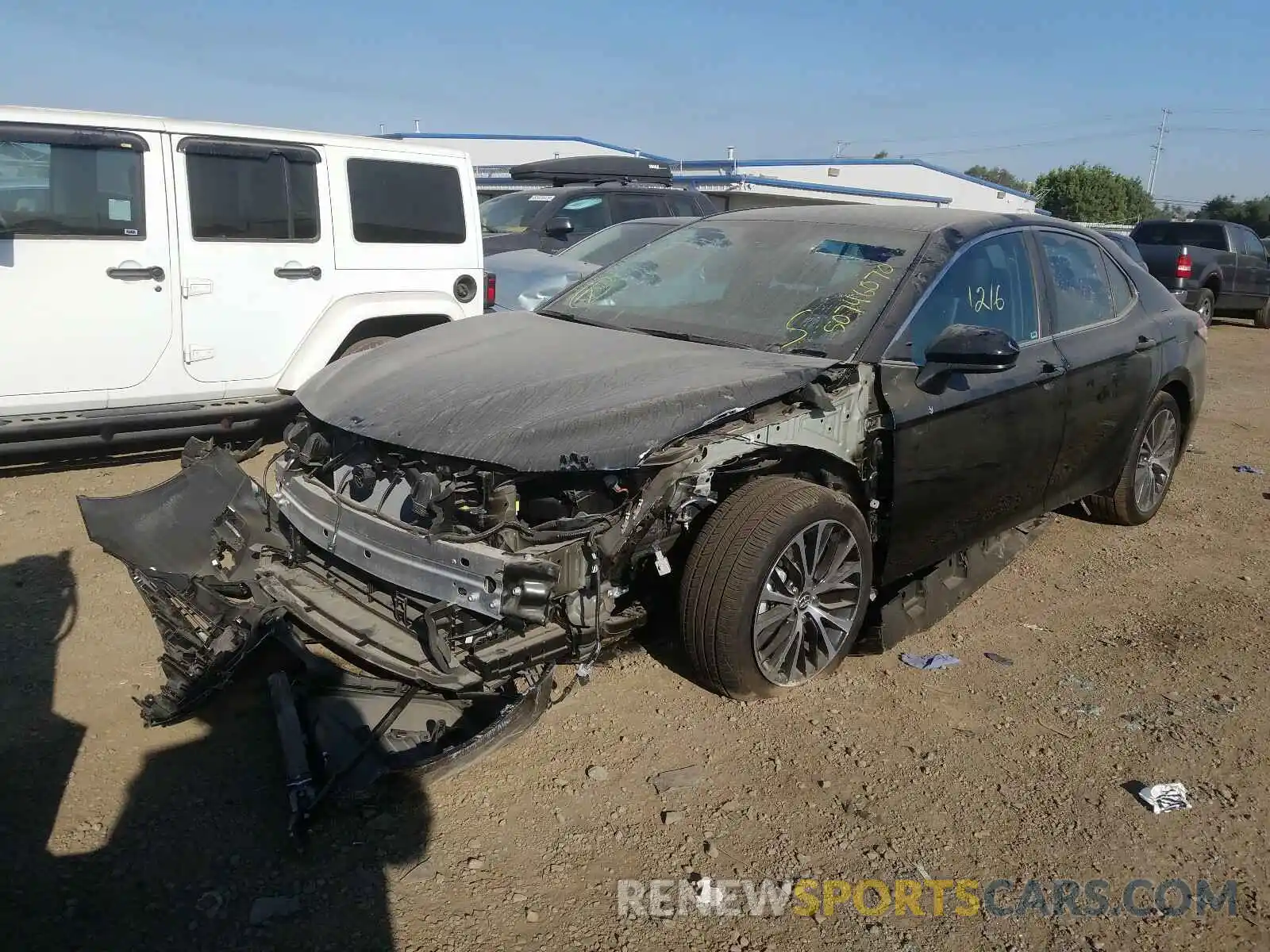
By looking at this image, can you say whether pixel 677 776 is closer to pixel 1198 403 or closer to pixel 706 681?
pixel 706 681

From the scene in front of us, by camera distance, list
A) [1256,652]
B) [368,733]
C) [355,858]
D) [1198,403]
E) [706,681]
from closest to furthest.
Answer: [355,858]
[368,733]
[706,681]
[1256,652]
[1198,403]

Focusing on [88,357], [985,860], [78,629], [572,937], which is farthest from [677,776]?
[88,357]

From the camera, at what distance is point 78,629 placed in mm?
3936

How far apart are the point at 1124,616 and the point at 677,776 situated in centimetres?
262

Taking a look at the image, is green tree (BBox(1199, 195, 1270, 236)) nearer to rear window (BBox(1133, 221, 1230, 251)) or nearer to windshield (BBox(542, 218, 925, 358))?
rear window (BBox(1133, 221, 1230, 251))

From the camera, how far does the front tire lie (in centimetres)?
324

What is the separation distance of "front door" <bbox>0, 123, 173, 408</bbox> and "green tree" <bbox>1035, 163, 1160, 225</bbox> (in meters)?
52.1

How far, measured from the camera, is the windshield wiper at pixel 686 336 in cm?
384

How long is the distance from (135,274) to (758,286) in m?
3.66

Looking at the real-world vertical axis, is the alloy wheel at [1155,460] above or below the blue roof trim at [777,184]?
below

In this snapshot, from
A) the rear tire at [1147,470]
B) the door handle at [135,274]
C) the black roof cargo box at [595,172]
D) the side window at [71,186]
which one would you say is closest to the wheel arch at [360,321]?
the door handle at [135,274]

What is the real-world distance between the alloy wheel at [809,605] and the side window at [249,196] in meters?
4.20

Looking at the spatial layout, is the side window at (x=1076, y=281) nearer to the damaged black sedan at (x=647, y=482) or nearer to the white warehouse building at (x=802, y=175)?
the damaged black sedan at (x=647, y=482)

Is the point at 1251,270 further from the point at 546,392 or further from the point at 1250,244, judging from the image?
the point at 546,392
